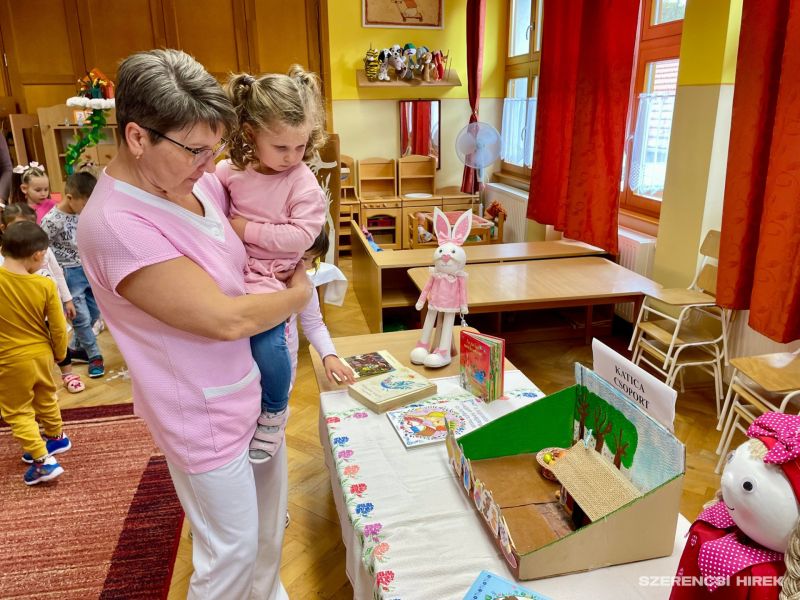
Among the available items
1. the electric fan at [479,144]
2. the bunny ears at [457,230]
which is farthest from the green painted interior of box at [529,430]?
the electric fan at [479,144]

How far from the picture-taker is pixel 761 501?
2.62 ft

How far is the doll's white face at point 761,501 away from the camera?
0.78m

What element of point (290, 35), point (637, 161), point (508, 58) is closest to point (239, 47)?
point (290, 35)

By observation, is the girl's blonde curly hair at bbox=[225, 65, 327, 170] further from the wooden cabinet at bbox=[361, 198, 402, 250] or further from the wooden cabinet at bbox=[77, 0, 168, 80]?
the wooden cabinet at bbox=[77, 0, 168, 80]

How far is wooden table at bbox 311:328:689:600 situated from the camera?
1.01 m

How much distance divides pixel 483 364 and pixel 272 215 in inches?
28.4

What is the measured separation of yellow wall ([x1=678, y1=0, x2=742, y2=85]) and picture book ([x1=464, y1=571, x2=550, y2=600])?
117 inches

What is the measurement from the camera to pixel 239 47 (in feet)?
21.2

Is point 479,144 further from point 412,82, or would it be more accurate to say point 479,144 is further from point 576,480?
point 576,480

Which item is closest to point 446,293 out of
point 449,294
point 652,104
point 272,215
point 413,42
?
point 449,294

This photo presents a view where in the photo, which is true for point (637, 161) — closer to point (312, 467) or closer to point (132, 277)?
point (312, 467)

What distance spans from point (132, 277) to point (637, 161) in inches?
159

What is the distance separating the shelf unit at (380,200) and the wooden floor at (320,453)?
7.19 feet

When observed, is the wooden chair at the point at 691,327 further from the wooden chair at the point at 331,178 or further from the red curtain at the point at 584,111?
the wooden chair at the point at 331,178
